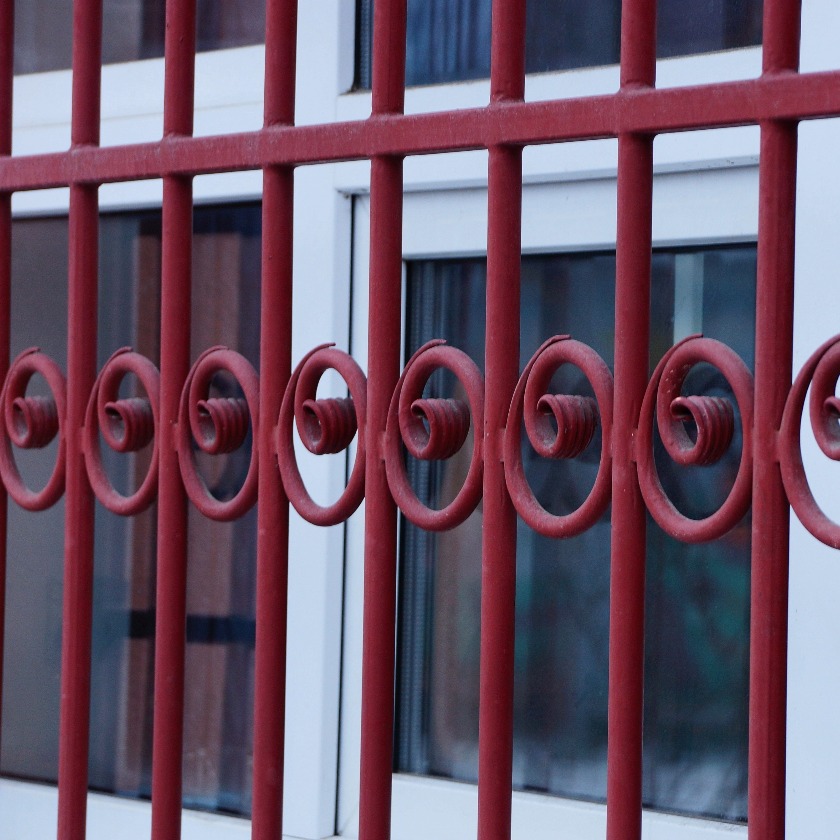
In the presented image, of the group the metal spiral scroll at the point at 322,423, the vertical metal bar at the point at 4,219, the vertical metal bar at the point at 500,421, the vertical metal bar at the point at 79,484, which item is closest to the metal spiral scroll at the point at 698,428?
the vertical metal bar at the point at 500,421

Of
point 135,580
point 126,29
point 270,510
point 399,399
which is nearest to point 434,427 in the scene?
point 399,399

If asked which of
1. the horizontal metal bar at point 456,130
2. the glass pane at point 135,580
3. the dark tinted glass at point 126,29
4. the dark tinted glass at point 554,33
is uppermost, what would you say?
the dark tinted glass at point 126,29

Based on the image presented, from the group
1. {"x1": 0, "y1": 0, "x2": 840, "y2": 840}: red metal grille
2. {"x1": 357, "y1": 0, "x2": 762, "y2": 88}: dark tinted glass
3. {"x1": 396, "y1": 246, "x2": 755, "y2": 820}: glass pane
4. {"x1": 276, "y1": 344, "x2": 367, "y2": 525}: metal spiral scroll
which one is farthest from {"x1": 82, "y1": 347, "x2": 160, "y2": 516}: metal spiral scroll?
{"x1": 357, "y1": 0, "x2": 762, "y2": 88}: dark tinted glass

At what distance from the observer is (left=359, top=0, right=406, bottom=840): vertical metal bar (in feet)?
2.86

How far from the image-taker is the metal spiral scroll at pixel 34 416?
1.00 meters

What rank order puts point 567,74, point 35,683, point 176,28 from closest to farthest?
point 176,28, point 567,74, point 35,683

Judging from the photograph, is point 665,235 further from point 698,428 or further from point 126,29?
point 126,29

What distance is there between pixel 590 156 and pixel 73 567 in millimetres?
596

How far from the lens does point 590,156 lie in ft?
3.82

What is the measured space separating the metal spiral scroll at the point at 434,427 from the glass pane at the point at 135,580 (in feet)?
1.81

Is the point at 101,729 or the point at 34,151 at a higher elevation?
the point at 34,151

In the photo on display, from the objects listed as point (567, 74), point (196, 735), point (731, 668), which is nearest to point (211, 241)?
point (567, 74)

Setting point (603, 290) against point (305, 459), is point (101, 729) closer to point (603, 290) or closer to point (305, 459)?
point (305, 459)

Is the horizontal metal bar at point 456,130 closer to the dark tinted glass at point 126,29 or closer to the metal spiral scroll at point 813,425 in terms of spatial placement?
the metal spiral scroll at point 813,425
